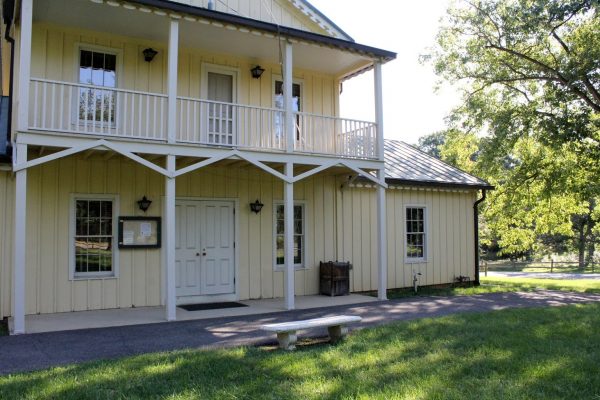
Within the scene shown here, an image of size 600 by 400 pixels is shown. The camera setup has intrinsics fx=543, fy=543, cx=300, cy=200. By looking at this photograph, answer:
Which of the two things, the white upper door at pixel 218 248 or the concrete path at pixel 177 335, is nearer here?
the concrete path at pixel 177 335

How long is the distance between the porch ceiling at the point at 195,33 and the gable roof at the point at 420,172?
10.6ft

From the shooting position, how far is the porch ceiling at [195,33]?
32.1 feet

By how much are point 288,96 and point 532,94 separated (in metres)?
10.8

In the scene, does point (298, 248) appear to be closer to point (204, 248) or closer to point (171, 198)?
point (204, 248)

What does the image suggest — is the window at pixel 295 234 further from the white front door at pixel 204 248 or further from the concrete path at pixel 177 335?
the concrete path at pixel 177 335

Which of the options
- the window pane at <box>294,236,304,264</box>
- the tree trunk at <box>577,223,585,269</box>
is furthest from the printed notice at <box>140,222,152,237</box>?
the tree trunk at <box>577,223,585,269</box>

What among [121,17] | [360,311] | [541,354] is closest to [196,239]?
[360,311]

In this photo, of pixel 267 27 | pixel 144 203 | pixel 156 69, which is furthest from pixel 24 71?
pixel 267 27

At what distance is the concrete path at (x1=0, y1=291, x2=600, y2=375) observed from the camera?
6875 mm

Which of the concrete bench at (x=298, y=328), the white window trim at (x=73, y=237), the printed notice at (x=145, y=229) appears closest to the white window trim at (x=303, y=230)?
the printed notice at (x=145, y=229)

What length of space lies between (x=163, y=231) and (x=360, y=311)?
4.37 metres

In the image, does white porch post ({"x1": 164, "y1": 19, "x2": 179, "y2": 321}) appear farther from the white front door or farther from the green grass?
the green grass

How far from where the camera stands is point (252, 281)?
12445 millimetres

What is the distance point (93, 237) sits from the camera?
1079 cm
